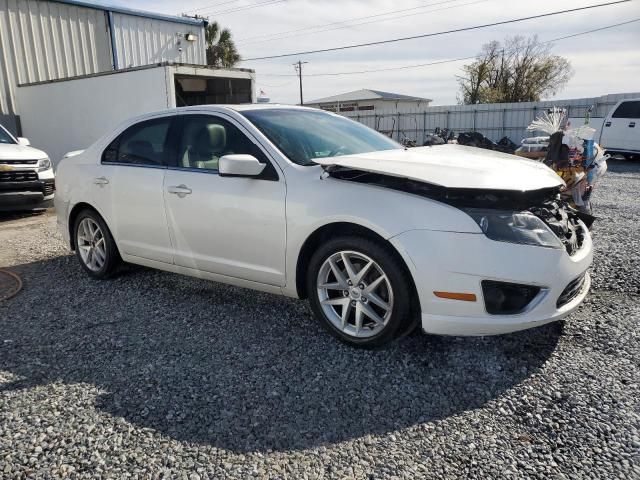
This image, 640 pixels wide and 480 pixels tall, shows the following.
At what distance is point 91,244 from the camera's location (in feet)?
15.9

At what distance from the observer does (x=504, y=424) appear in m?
2.39

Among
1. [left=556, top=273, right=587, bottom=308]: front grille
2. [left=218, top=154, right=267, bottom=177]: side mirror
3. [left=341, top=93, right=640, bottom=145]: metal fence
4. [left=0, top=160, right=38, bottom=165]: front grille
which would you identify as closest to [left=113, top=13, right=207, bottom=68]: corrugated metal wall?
[left=0, top=160, right=38, bottom=165]: front grille

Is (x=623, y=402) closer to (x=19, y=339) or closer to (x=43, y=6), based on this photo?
(x=19, y=339)

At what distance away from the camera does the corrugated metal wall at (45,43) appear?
1263 centimetres

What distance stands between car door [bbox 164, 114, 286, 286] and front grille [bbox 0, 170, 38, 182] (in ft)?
17.5

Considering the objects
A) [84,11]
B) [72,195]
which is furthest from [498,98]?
[72,195]

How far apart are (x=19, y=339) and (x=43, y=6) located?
12.8 m

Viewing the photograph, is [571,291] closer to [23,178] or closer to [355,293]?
[355,293]

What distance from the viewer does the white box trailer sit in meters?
8.96

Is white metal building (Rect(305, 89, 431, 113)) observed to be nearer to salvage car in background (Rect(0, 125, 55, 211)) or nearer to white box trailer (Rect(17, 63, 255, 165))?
white box trailer (Rect(17, 63, 255, 165))

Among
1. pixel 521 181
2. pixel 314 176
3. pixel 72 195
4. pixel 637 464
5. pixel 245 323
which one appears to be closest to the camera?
pixel 637 464

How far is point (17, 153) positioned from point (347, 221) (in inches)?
287

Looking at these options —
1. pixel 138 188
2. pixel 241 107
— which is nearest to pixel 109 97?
pixel 138 188

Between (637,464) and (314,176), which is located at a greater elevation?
(314,176)
